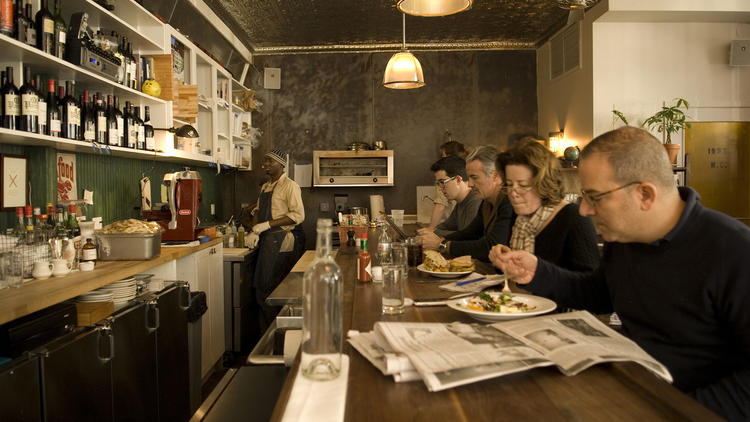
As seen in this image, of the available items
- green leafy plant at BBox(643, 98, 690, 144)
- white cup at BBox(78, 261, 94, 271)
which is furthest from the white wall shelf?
green leafy plant at BBox(643, 98, 690, 144)

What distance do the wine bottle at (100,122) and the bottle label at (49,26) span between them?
1.86 feet

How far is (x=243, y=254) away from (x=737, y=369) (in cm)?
422

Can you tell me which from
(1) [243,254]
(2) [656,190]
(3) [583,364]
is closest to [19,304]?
(3) [583,364]

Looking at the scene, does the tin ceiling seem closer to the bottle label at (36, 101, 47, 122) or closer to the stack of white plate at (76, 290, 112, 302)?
the bottle label at (36, 101, 47, 122)

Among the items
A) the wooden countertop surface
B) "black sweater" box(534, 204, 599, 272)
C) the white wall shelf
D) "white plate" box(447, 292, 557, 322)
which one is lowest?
the wooden countertop surface

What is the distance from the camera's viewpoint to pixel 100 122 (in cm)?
312

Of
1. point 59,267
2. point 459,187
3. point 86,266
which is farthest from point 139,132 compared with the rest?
point 459,187

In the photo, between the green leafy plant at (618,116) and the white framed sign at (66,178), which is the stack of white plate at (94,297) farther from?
the green leafy plant at (618,116)

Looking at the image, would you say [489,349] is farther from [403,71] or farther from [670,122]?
[670,122]

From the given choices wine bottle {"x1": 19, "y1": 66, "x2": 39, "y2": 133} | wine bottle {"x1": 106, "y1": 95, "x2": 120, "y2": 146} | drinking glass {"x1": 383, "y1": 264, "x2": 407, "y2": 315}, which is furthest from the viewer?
wine bottle {"x1": 106, "y1": 95, "x2": 120, "y2": 146}

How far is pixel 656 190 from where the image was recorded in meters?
1.39

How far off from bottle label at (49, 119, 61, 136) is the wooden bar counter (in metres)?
2.27

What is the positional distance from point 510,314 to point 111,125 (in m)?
2.82

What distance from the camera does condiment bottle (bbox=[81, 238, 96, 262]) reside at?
278cm
